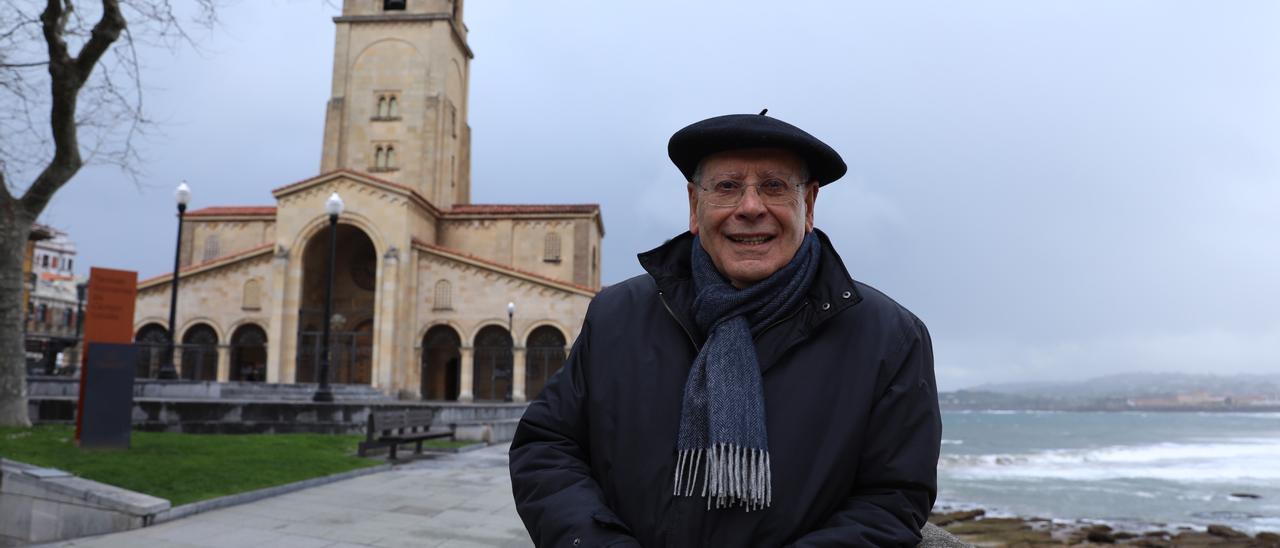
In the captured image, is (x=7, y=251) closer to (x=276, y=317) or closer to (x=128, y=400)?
(x=128, y=400)

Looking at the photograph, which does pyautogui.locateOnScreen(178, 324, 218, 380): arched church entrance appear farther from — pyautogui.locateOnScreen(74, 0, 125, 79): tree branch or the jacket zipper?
the jacket zipper

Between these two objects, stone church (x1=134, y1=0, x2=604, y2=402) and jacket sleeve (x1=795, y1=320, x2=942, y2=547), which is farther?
stone church (x1=134, y1=0, x2=604, y2=402)

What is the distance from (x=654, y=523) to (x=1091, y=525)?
15146 mm

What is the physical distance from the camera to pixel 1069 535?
1303cm

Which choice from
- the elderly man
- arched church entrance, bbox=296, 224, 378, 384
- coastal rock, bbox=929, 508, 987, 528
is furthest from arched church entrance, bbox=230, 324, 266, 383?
the elderly man

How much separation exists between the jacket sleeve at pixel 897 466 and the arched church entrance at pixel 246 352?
36519 millimetres

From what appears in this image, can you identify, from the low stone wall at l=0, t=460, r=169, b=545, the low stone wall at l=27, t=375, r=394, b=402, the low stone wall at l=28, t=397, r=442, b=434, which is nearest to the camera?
the low stone wall at l=0, t=460, r=169, b=545

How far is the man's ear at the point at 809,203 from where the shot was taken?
2482 millimetres

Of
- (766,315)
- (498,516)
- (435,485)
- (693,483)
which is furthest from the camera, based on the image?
(435,485)

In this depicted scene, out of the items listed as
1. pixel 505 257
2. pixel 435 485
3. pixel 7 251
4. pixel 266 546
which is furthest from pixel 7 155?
pixel 505 257

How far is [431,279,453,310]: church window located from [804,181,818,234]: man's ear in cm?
3326

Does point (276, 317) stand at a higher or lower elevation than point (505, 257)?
lower

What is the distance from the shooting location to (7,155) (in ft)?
Result: 40.5

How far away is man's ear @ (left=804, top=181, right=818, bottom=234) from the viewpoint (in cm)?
248
